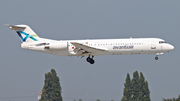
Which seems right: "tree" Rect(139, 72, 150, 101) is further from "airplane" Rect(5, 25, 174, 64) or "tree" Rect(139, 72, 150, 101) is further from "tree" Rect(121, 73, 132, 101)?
"airplane" Rect(5, 25, 174, 64)

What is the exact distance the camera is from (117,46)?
51781 millimetres

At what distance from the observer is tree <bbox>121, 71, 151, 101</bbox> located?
103m

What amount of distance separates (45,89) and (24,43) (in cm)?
5308

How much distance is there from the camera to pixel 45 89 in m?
107

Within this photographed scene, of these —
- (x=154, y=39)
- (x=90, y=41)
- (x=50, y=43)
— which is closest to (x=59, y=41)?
(x=50, y=43)

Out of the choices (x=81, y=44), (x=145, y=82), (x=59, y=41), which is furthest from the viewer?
Result: (x=145, y=82)

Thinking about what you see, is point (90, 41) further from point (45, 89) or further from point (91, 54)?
point (45, 89)

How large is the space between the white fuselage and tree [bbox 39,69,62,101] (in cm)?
5285

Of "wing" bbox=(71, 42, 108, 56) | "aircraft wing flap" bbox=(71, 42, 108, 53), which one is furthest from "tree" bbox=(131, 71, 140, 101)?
"aircraft wing flap" bbox=(71, 42, 108, 53)

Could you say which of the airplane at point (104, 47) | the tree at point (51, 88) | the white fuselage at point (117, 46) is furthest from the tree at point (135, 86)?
the white fuselage at point (117, 46)

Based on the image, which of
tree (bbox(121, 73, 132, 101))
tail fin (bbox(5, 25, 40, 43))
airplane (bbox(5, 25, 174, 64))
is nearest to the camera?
airplane (bbox(5, 25, 174, 64))

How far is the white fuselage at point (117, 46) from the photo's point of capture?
51844mm

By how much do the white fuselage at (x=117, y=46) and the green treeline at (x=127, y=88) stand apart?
51.8 metres

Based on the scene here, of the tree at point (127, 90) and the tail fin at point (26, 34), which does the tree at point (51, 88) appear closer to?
the tree at point (127, 90)
